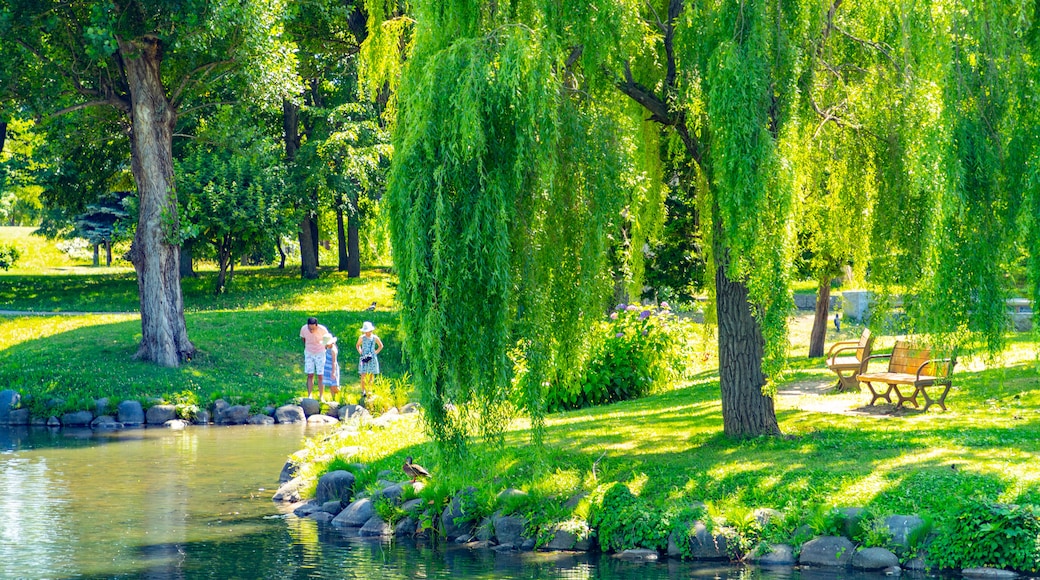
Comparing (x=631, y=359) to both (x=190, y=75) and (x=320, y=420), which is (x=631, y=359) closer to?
(x=320, y=420)

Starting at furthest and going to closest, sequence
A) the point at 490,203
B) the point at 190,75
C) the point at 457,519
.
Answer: the point at 190,75 → the point at 457,519 → the point at 490,203

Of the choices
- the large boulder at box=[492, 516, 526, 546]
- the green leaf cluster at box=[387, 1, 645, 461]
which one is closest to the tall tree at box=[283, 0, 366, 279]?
the green leaf cluster at box=[387, 1, 645, 461]

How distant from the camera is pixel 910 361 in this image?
1531 cm

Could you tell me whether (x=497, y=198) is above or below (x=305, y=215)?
below

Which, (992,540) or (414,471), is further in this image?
(414,471)

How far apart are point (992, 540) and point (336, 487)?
7.48 metres

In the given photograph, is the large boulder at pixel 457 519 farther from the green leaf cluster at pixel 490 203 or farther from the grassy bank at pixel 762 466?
the green leaf cluster at pixel 490 203

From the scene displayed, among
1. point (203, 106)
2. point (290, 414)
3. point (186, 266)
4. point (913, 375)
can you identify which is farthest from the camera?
point (186, 266)

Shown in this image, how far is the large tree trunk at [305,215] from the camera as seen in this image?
3650 cm


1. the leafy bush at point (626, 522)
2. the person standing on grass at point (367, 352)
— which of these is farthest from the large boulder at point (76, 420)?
the leafy bush at point (626, 522)

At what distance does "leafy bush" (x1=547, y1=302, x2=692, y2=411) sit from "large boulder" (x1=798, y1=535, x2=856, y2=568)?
8.45 metres

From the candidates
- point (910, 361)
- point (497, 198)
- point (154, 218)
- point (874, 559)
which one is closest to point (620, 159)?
point (497, 198)

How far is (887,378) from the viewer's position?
48.7 ft

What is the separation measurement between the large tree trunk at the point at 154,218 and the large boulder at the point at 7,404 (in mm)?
2780
